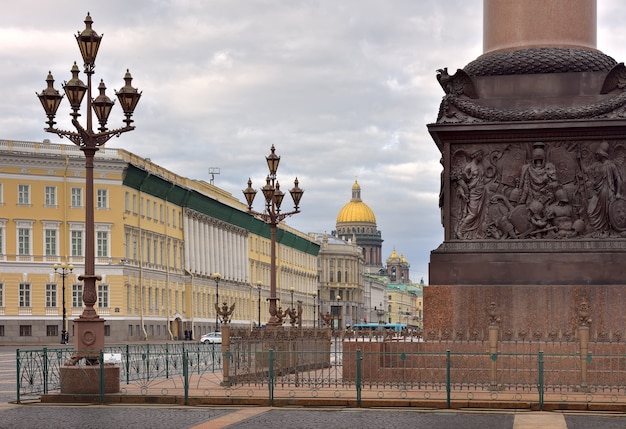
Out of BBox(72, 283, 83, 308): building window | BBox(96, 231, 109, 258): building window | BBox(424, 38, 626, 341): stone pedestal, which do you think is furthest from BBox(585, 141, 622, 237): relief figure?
BBox(96, 231, 109, 258): building window

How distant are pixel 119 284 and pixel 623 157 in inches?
2651

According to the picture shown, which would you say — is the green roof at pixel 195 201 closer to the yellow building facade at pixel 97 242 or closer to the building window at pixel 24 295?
the yellow building facade at pixel 97 242

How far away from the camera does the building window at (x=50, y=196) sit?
285 ft

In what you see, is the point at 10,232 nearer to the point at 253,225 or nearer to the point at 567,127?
the point at 253,225

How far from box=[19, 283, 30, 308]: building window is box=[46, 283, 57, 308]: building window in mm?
1315

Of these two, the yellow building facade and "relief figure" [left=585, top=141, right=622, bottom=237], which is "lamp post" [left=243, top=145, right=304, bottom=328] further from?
the yellow building facade

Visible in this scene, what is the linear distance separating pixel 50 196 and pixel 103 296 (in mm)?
7643

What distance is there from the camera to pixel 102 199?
88.1 meters

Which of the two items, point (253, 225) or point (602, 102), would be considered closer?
point (602, 102)

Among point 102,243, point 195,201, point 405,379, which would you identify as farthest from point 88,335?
point 195,201

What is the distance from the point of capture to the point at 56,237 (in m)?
87.6

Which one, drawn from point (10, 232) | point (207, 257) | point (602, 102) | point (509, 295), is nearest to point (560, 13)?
point (602, 102)

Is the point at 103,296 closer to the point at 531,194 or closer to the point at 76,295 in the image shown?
the point at 76,295

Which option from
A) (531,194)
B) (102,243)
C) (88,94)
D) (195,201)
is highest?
(195,201)
